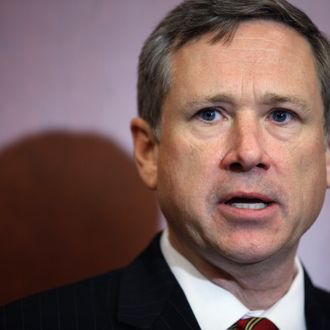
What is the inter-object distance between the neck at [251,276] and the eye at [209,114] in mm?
372

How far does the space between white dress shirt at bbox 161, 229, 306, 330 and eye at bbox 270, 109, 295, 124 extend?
48 centimetres

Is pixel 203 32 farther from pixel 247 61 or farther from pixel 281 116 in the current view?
pixel 281 116

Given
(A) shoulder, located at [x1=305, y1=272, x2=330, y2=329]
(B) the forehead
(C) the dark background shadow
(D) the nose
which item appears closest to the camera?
(D) the nose

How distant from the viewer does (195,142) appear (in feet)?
4.77

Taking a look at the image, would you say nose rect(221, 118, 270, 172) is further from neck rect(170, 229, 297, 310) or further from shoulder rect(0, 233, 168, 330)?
shoulder rect(0, 233, 168, 330)

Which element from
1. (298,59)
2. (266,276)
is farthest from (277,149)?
(266,276)

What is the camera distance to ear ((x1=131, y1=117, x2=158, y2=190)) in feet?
5.36

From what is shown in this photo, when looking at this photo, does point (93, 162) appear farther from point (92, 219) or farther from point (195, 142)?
point (195, 142)

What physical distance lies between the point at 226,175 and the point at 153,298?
0.40m

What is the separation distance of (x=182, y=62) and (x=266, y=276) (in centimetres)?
64

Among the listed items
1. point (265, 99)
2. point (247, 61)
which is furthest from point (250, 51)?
point (265, 99)

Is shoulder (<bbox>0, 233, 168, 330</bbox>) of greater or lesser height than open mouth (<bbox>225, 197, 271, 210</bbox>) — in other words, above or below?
below

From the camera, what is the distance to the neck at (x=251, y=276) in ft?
4.87

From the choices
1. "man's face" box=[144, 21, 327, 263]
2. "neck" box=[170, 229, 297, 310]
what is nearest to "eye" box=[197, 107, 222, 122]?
"man's face" box=[144, 21, 327, 263]
